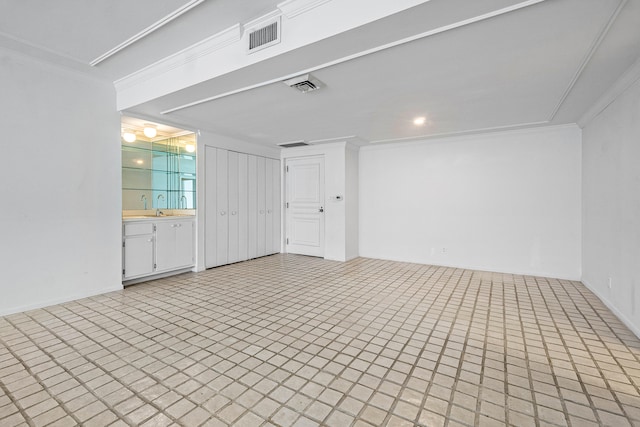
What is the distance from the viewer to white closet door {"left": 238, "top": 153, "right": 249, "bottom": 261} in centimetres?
577

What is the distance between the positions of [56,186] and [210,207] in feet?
7.11

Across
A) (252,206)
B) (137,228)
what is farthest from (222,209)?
(137,228)

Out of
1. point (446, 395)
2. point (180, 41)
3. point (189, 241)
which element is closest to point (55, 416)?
point (446, 395)

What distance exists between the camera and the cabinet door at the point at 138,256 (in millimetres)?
4070

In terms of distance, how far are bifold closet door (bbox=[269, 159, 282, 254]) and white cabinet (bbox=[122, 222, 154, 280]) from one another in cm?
274

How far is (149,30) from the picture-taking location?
2480 millimetres

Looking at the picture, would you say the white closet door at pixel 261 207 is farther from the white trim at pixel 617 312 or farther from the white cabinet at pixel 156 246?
the white trim at pixel 617 312

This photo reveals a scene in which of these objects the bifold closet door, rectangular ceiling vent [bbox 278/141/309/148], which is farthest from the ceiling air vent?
the bifold closet door

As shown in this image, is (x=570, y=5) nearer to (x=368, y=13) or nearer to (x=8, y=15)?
(x=368, y=13)

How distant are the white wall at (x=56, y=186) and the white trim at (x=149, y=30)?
64 cm

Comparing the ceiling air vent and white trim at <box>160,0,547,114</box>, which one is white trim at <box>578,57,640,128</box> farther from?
the ceiling air vent

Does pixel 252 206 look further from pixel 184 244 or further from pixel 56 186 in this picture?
pixel 56 186

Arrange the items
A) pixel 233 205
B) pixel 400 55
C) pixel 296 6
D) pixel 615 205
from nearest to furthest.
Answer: pixel 296 6 → pixel 400 55 → pixel 615 205 → pixel 233 205

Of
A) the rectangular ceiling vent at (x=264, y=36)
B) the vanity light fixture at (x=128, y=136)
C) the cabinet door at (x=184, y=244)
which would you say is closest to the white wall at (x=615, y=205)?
the rectangular ceiling vent at (x=264, y=36)
